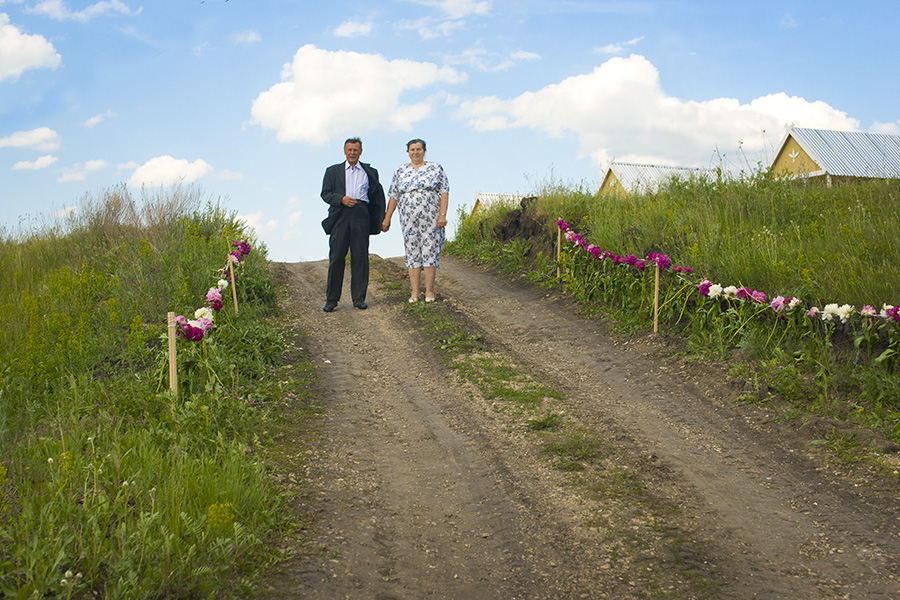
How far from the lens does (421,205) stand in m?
8.92

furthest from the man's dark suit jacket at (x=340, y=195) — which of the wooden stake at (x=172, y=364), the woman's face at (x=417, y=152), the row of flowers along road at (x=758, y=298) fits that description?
the wooden stake at (x=172, y=364)

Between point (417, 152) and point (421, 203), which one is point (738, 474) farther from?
point (417, 152)

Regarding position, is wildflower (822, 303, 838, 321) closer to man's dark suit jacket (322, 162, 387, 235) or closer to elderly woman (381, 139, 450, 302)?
elderly woman (381, 139, 450, 302)

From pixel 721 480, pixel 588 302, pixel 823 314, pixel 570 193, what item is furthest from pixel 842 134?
pixel 721 480

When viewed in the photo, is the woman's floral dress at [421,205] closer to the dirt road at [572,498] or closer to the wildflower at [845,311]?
the dirt road at [572,498]

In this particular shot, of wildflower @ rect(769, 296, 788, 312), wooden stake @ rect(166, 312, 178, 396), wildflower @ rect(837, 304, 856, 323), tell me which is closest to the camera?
wooden stake @ rect(166, 312, 178, 396)

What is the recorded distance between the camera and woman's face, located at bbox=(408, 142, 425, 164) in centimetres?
887

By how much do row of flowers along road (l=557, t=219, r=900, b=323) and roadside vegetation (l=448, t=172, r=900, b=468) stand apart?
0.6 inches

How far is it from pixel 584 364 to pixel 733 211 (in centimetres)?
399

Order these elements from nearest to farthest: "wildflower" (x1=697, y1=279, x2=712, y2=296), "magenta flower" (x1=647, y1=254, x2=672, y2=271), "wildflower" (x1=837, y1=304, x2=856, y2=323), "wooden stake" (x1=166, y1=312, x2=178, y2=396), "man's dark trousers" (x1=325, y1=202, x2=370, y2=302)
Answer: "wooden stake" (x1=166, y1=312, x2=178, y2=396) < "wildflower" (x1=837, y1=304, x2=856, y2=323) < "wildflower" (x1=697, y1=279, x2=712, y2=296) < "magenta flower" (x1=647, y1=254, x2=672, y2=271) < "man's dark trousers" (x1=325, y1=202, x2=370, y2=302)

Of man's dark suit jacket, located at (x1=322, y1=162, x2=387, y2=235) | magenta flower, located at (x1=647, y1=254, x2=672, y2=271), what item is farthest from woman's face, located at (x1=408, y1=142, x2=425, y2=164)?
magenta flower, located at (x1=647, y1=254, x2=672, y2=271)

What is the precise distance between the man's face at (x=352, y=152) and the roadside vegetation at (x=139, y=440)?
6.18 feet

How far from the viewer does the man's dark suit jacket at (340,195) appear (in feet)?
29.4

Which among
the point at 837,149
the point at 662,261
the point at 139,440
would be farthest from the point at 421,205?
the point at 837,149
